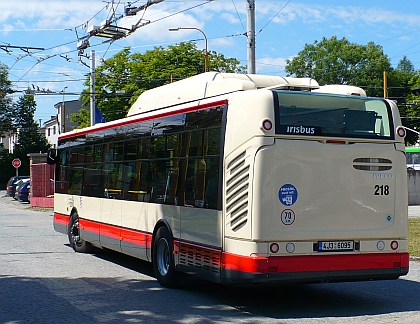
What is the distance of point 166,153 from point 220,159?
2085 mm

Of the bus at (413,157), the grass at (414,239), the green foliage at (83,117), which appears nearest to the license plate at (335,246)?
the grass at (414,239)

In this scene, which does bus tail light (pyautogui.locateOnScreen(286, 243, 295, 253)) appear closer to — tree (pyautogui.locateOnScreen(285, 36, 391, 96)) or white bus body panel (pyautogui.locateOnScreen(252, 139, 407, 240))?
white bus body panel (pyautogui.locateOnScreen(252, 139, 407, 240))

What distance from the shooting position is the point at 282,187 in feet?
31.3

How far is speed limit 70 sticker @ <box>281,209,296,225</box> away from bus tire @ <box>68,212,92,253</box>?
853 cm

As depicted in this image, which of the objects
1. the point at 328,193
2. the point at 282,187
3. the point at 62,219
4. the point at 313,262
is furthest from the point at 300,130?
the point at 62,219

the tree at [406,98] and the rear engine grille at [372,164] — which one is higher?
the tree at [406,98]

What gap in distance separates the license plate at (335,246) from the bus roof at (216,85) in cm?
227

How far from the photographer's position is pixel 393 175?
10.3 meters

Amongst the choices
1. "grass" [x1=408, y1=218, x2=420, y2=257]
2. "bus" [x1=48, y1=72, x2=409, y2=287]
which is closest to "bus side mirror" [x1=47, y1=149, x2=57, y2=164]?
"bus" [x1=48, y1=72, x2=409, y2=287]

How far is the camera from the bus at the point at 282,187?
948 centimetres

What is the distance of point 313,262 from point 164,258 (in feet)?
10.1

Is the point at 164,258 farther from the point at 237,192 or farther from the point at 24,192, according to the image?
the point at 24,192

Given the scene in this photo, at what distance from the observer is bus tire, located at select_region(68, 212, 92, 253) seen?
56.4ft

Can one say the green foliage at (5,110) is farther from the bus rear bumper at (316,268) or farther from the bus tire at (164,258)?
the bus rear bumper at (316,268)
